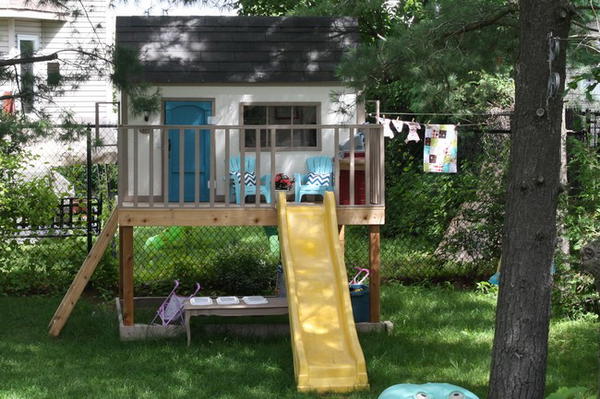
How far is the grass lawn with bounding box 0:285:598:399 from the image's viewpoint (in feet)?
26.2

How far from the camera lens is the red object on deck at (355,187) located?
10.7 meters

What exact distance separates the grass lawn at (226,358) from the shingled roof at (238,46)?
3.16 meters

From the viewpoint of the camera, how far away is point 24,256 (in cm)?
1255

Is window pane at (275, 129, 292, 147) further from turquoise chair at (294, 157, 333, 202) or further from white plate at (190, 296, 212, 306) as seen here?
white plate at (190, 296, 212, 306)

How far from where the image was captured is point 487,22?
8391 millimetres

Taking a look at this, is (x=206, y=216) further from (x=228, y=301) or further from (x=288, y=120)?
(x=288, y=120)

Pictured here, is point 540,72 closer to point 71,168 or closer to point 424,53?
point 424,53

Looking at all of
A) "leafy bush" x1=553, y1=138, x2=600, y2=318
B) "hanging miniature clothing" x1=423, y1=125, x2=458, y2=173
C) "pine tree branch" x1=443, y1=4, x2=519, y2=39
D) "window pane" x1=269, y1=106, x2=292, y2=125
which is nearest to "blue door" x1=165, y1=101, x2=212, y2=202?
"window pane" x1=269, y1=106, x2=292, y2=125

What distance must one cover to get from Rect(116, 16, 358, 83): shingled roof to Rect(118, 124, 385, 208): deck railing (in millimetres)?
761

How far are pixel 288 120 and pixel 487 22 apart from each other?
382 centimetres

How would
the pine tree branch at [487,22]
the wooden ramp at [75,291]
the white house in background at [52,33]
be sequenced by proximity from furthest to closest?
the white house in background at [52,33], the wooden ramp at [75,291], the pine tree branch at [487,22]

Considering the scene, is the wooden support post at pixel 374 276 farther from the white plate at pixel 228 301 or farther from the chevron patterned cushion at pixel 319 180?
the white plate at pixel 228 301

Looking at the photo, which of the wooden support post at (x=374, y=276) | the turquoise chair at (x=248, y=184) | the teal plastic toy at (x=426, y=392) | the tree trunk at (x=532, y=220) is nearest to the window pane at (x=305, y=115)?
the turquoise chair at (x=248, y=184)

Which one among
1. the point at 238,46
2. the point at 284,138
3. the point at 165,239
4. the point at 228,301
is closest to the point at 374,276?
the point at 228,301
